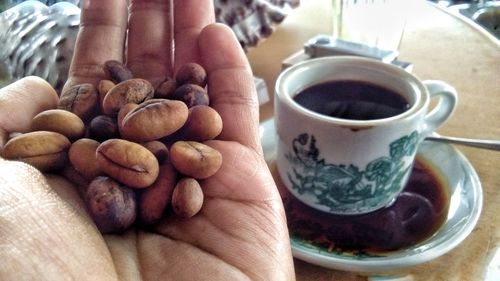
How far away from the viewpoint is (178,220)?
325 mm

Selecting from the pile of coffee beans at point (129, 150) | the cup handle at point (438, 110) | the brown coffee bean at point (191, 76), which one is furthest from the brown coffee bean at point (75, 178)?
the cup handle at point (438, 110)

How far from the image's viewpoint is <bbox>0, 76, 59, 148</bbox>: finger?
0.36m

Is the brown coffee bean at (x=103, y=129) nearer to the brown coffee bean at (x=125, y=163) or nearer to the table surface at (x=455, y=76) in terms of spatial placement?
the brown coffee bean at (x=125, y=163)

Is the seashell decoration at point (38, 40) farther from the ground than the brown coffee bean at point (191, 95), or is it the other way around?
the brown coffee bean at point (191, 95)

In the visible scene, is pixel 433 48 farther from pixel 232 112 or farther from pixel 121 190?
pixel 121 190

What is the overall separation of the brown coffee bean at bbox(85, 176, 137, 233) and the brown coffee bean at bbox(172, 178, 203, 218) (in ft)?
0.09

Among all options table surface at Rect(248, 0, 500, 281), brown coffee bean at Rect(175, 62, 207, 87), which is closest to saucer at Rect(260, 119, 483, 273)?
table surface at Rect(248, 0, 500, 281)

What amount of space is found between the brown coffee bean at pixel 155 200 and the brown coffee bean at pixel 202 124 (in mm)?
42

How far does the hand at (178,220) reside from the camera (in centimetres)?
27

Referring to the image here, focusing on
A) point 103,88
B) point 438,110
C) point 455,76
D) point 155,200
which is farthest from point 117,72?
point 455,76

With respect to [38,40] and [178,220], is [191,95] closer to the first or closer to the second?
[178,220]

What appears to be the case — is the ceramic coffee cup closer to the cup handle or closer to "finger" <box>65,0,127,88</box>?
the cup handle

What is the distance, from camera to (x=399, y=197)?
0.42 m

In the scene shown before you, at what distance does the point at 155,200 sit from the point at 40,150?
77 millimetres
